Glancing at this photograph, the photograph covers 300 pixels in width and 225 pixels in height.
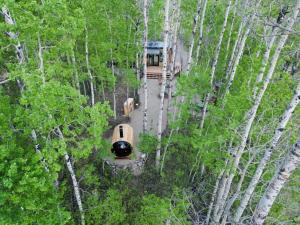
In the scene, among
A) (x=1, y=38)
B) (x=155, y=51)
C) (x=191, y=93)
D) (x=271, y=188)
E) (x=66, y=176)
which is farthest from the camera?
(x=155, y=51)

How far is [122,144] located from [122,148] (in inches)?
9.7

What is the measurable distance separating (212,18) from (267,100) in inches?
355

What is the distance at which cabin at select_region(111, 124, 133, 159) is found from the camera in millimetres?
14953

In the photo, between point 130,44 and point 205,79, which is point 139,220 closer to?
point 205,79

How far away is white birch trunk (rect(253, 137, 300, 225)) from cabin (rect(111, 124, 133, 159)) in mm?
10544

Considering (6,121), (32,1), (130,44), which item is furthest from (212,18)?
(6,121)

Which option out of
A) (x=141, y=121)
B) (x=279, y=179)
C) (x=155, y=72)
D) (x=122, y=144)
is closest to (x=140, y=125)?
(x=141, y=121)

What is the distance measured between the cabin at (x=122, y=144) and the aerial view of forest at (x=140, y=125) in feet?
0.23

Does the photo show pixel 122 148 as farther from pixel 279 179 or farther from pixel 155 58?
pixel 155 58

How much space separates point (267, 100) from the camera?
7531 millimetres

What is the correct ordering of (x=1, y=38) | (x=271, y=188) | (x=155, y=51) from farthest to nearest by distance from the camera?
(x=155, y=51) < (x=1, y=38) < (x=271, y=188)

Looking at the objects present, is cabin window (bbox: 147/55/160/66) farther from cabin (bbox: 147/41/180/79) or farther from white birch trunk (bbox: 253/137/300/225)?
white birch trunk (bbox: 253/137/300/225)

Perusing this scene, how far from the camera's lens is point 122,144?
15.0 meters

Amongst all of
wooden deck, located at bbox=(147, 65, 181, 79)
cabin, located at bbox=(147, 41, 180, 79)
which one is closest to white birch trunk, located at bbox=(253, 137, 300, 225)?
cabin, located at bbox=(147, 41, 180, 79)
